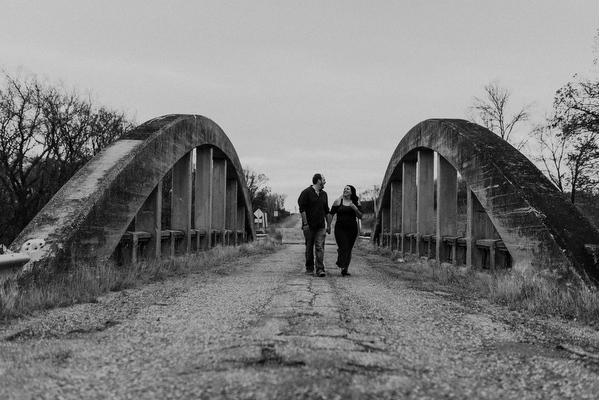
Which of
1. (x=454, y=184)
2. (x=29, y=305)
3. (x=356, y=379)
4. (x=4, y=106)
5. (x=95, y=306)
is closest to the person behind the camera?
(x=356, y=379)

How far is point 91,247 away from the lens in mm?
7375

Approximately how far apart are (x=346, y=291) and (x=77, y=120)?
23478 millimetres

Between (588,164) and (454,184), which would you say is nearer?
(454,184)

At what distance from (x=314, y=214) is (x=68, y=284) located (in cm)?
444

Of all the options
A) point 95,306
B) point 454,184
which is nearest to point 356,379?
point 95,306

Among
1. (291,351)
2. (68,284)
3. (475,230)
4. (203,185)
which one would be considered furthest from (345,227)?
(203,185)

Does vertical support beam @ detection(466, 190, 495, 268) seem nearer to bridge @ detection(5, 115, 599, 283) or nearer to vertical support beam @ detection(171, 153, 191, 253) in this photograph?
bridge @ detection(5, 115, 599, 283)

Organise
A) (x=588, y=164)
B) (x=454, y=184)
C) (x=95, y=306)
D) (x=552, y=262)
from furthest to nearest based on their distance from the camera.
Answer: (x=588, y=164)
(x=454, y=184)
(x=552, y=262)
(x=95, y=306)

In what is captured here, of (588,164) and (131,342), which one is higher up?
(588,164)

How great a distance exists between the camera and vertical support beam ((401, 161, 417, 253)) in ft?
55.5

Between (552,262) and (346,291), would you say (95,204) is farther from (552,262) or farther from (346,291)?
(552,262)

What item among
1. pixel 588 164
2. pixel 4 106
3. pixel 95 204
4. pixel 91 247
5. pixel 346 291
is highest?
pixel 4 106

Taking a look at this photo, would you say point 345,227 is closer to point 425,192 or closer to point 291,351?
point 425,192

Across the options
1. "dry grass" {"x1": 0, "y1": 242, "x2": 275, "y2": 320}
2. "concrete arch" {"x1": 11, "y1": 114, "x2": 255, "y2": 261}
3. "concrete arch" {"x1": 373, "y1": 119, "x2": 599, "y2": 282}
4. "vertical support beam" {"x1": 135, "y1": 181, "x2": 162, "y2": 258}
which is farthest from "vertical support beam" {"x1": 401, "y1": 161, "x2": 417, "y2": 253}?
"dry grass" {"x1": 0, "y1": 242, "x2": 275, "y2": 320}
